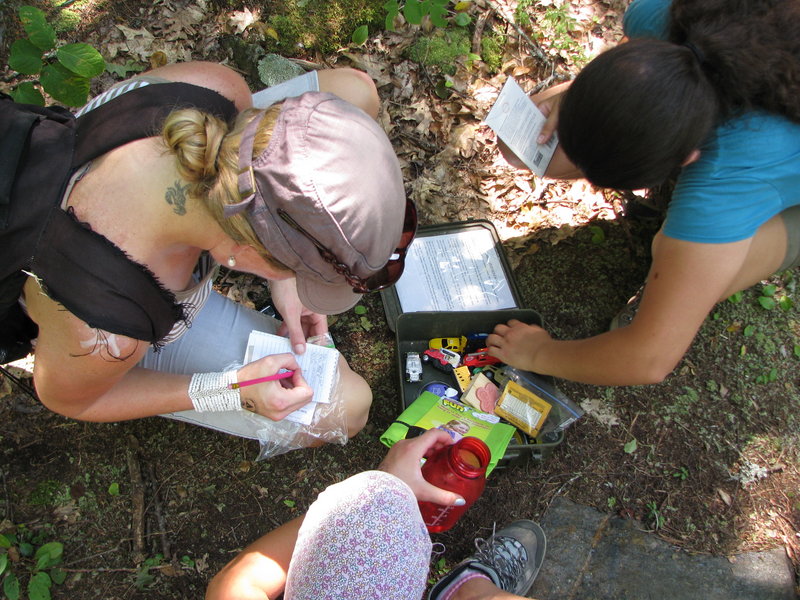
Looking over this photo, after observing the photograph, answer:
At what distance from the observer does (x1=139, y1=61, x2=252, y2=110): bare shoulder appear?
1803 millimetres

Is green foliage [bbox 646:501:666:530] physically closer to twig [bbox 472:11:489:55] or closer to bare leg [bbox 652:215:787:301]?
bare leg [bbox 652:215:787:301]

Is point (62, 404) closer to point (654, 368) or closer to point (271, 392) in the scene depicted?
point (271, 392)

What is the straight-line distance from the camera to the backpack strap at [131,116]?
4.62 ft

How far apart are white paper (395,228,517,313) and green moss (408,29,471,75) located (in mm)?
1163

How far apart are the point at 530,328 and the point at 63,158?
76.0 inches

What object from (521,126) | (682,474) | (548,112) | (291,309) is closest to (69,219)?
(291,309)

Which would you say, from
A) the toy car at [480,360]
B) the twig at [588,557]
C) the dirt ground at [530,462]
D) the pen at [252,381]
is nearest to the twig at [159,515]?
the dirt ground at [530,462]

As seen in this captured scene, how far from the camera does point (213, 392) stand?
6.50 feet

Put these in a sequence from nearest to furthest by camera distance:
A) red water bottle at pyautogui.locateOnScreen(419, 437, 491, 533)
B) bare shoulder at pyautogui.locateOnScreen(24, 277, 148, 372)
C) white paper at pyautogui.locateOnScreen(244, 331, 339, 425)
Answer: bare shoulder at pyautogui.locateOnScreen(24, 277, 148, 372)
red water bottle at pyautogui.locateOnScreen(419, 437, 491, 533)
white paper at pyautogui.locateOnScreen(244, 331, 339, 425)

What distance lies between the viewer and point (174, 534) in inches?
95.5

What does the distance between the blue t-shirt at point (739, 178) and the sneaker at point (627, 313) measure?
98 centimetres

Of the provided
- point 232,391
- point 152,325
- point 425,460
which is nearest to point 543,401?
point 425,460

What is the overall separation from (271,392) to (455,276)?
3.98 ft

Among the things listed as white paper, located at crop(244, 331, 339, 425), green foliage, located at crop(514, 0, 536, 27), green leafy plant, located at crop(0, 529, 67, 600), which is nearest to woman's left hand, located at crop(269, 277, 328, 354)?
white paper, located at crop(244, 331, 339, 425)
